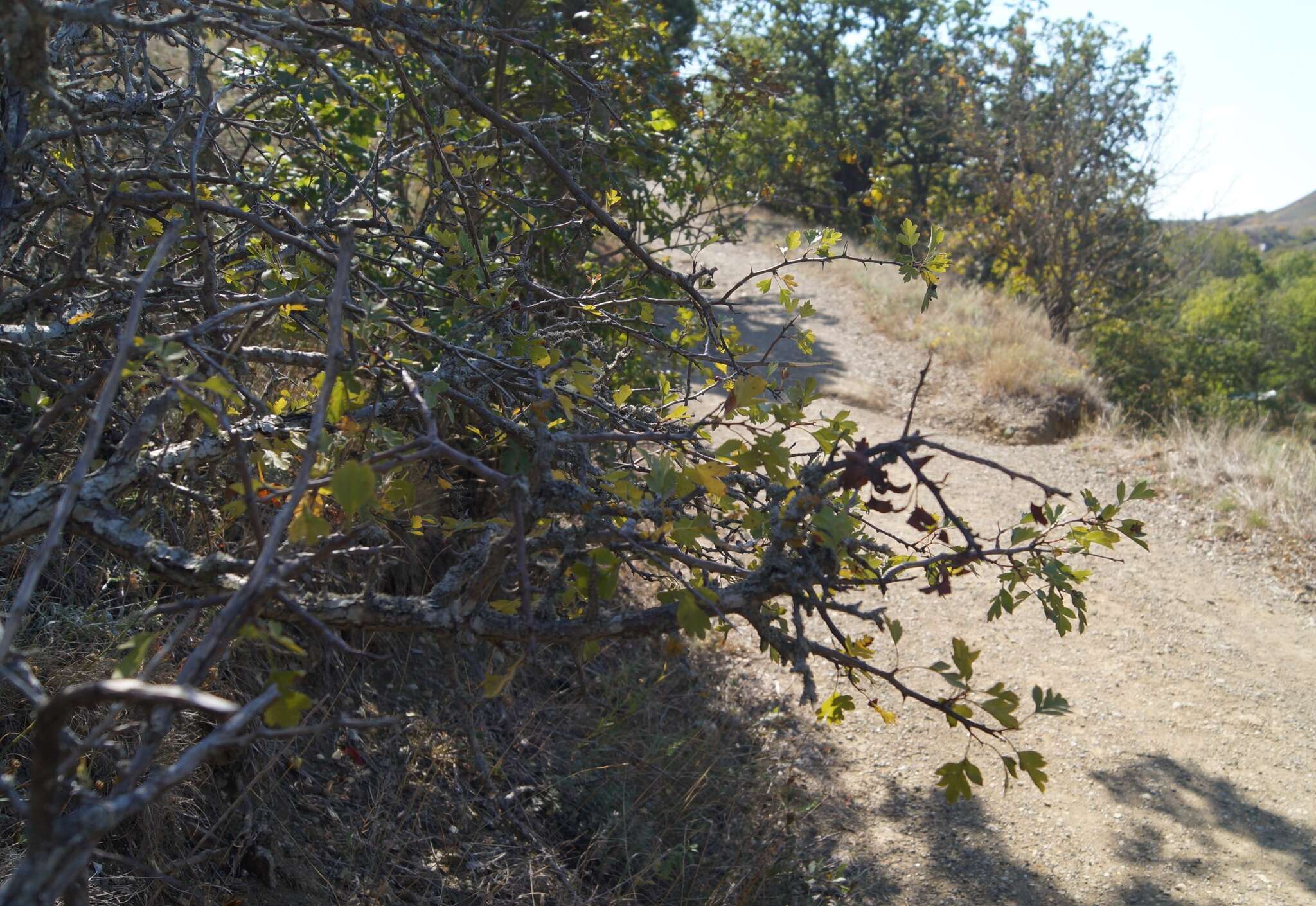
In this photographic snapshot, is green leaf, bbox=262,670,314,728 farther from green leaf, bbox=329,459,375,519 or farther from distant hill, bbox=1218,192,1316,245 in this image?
distant hill, bbox=1218,192,1316,245

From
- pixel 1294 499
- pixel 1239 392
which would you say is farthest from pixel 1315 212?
pixel 1294 499

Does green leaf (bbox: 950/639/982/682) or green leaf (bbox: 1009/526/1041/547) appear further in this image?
green leaf (bbox: 1009/526/1041/547)

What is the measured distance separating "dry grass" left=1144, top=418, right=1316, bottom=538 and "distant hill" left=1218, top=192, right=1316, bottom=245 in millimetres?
52545

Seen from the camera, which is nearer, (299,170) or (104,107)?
(104,107)

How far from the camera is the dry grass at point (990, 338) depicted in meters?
9.13

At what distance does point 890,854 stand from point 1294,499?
4.99 m

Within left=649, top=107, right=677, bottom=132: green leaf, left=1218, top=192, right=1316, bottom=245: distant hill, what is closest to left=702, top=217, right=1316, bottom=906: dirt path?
left=649, top=107, right=677, bottom=132: green leaf

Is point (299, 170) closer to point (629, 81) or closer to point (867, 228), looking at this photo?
point (629, 81)

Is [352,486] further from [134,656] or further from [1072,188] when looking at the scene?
[1072,188]

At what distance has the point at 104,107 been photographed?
91.5 inches

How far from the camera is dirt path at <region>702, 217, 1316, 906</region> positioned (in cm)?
377

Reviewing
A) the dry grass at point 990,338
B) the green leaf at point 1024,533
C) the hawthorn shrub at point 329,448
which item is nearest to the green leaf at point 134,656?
the hawthorn shrub at point 329,448

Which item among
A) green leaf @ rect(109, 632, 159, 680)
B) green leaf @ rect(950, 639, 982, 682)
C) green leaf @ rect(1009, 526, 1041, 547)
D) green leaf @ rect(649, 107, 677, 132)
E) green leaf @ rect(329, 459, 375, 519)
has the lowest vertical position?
green leaf @ rect(109, 632, 159, 680)

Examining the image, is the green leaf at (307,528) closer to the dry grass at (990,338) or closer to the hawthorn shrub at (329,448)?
the hawthorn shrub at (329,448)
